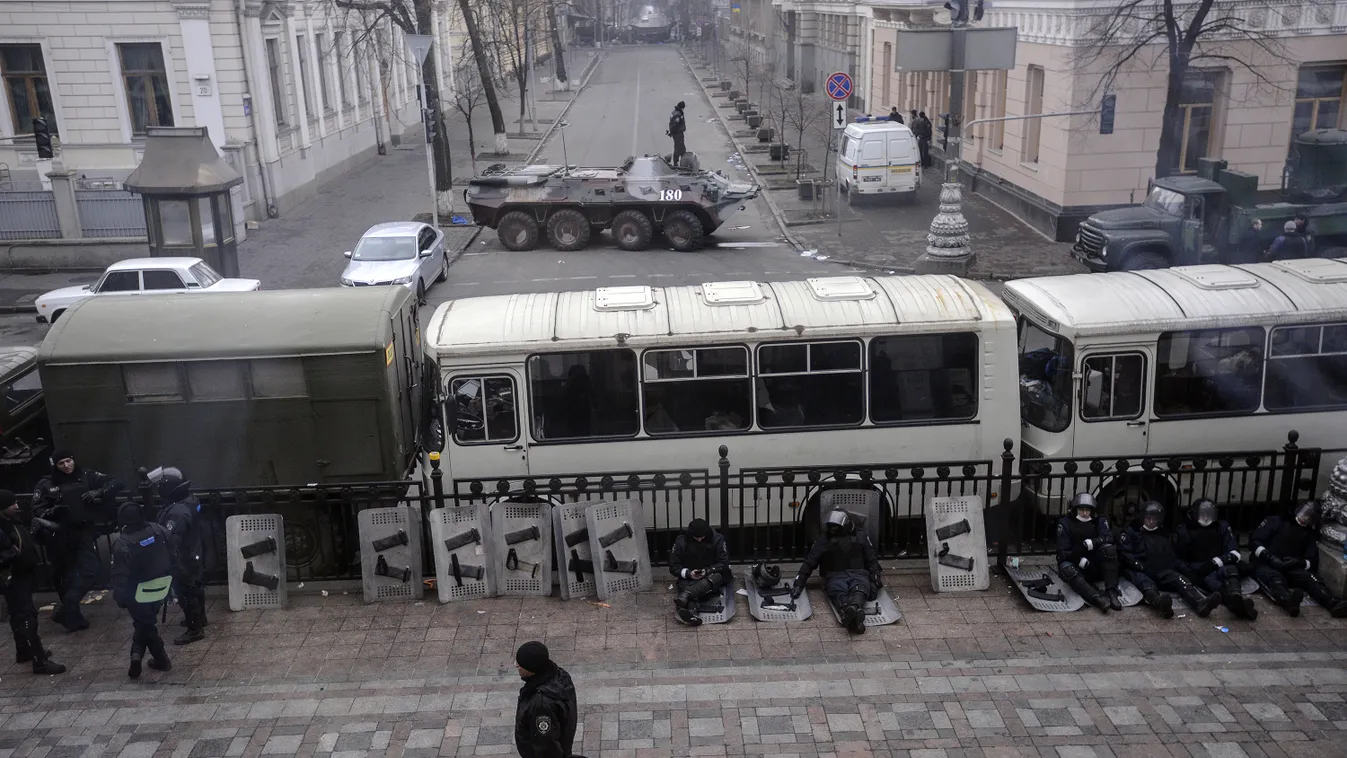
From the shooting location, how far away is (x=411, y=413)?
1136 cm

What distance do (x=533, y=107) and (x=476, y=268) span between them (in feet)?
87.2

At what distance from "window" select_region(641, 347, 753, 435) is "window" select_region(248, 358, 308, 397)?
10.7 ft

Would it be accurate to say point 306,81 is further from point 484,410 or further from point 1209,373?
point 1209,373

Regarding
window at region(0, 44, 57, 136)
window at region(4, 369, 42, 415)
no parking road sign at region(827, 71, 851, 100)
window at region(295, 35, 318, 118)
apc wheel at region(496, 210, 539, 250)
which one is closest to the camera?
window at region(4, 369, 42, 415)

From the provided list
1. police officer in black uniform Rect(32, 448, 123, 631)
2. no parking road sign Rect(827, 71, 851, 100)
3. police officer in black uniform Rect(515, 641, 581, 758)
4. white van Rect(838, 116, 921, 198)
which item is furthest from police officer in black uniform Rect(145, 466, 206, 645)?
white van Rect(838, 116, 921, 198)

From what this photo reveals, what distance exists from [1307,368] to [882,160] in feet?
61.5

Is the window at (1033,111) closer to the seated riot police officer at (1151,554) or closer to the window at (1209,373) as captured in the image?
the window at (1209,373)

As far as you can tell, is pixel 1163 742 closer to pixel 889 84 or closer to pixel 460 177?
pixel 460 177

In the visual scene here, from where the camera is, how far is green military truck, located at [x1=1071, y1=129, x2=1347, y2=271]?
1898 centimetres

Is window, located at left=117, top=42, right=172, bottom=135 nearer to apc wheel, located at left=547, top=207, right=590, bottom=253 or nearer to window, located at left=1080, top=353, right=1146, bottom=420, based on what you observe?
apc wheel, located at left=547, top=207, right=590, bottom=253

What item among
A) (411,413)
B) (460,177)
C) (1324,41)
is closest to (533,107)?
(460,177)

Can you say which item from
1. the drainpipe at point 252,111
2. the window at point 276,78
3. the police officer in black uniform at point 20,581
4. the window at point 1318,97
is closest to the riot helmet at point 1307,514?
the police officer in black uniform at point 20,581

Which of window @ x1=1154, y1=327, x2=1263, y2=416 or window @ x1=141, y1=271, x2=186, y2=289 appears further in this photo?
window @ x1=141, y1=271, x2=186, y2=289

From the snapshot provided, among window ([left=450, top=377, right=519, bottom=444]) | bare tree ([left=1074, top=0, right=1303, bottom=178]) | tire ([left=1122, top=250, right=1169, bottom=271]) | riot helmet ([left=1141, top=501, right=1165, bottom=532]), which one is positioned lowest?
tire ([left=1122, top=250, right=1169, bottom=271])
